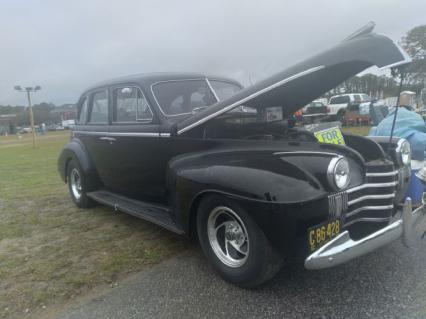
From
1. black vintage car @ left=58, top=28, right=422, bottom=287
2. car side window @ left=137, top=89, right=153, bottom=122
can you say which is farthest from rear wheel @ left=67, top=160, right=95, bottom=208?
car side window @ left=137, top=89, right=153, bottom=122

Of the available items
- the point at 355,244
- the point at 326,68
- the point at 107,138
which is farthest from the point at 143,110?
the point at 355,244

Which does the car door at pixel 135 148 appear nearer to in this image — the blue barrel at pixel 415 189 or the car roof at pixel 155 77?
the car roof at pixel 155 77

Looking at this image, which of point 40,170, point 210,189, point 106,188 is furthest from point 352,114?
point 210,189

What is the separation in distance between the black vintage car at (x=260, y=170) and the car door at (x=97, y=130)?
27 centimetres

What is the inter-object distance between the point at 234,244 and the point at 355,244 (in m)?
1.02

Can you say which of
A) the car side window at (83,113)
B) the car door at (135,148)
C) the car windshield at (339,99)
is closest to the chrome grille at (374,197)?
the car door at (135,148)

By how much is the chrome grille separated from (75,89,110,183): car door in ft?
10.7

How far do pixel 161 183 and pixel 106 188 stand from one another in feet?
5.67

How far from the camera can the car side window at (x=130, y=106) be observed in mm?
4328

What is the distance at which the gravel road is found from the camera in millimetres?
2750

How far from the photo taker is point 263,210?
106 inches

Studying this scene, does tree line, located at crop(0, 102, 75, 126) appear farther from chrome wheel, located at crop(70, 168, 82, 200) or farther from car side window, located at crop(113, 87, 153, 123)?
car side window, located at crop(113, 87, 153, 123)

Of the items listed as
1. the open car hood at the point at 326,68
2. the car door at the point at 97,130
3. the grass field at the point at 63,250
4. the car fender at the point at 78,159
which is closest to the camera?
the open car hood at the point at 326,68

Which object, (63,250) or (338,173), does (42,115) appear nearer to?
(63,250)
